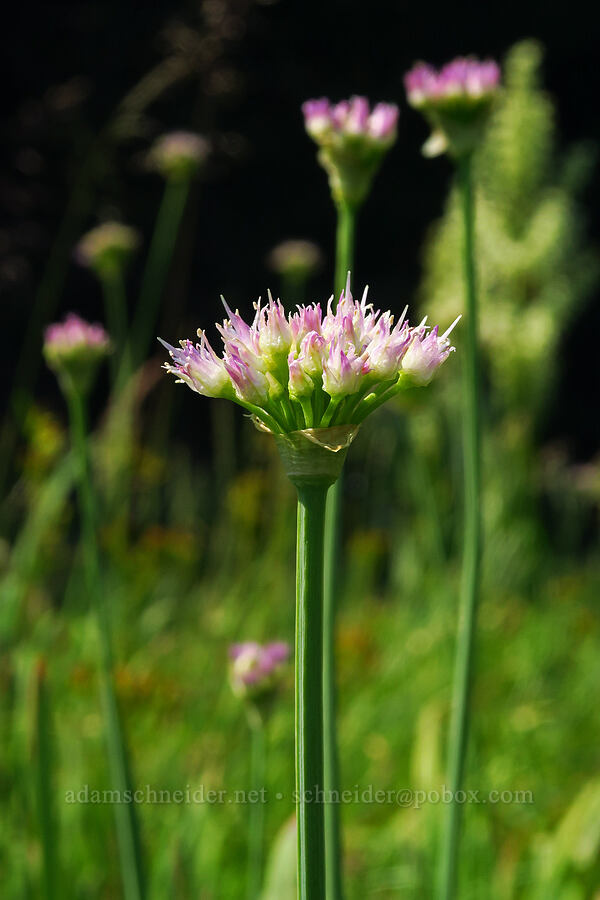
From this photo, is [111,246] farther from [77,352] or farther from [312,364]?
[312,364]

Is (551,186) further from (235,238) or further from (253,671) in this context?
(253,671)

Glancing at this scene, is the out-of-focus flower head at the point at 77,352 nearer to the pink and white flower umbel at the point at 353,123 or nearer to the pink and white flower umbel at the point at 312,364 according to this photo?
the pink and white flower umbel at the point at 353,123

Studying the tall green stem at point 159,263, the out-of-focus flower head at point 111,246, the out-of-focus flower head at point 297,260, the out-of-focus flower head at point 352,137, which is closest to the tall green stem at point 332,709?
the out-of-focus flower head at point 352,137

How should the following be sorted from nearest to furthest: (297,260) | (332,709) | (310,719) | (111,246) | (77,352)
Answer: (310,719) → (332,709) → (77,352) → (111,246) → (297,260)

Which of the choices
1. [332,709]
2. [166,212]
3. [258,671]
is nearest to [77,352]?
[258,671]

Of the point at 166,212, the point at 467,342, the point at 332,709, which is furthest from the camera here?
the point at 166,212

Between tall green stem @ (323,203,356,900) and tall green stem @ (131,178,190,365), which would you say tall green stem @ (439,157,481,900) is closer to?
tall green stem @ (323,203,356,900)

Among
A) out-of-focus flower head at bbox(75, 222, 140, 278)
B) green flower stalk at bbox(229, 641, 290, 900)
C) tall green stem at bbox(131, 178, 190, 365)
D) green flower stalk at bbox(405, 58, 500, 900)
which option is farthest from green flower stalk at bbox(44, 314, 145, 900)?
tall green stem at bbox(131, 178, 190, 365)

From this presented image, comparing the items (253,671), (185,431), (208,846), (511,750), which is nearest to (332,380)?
(253,671)
